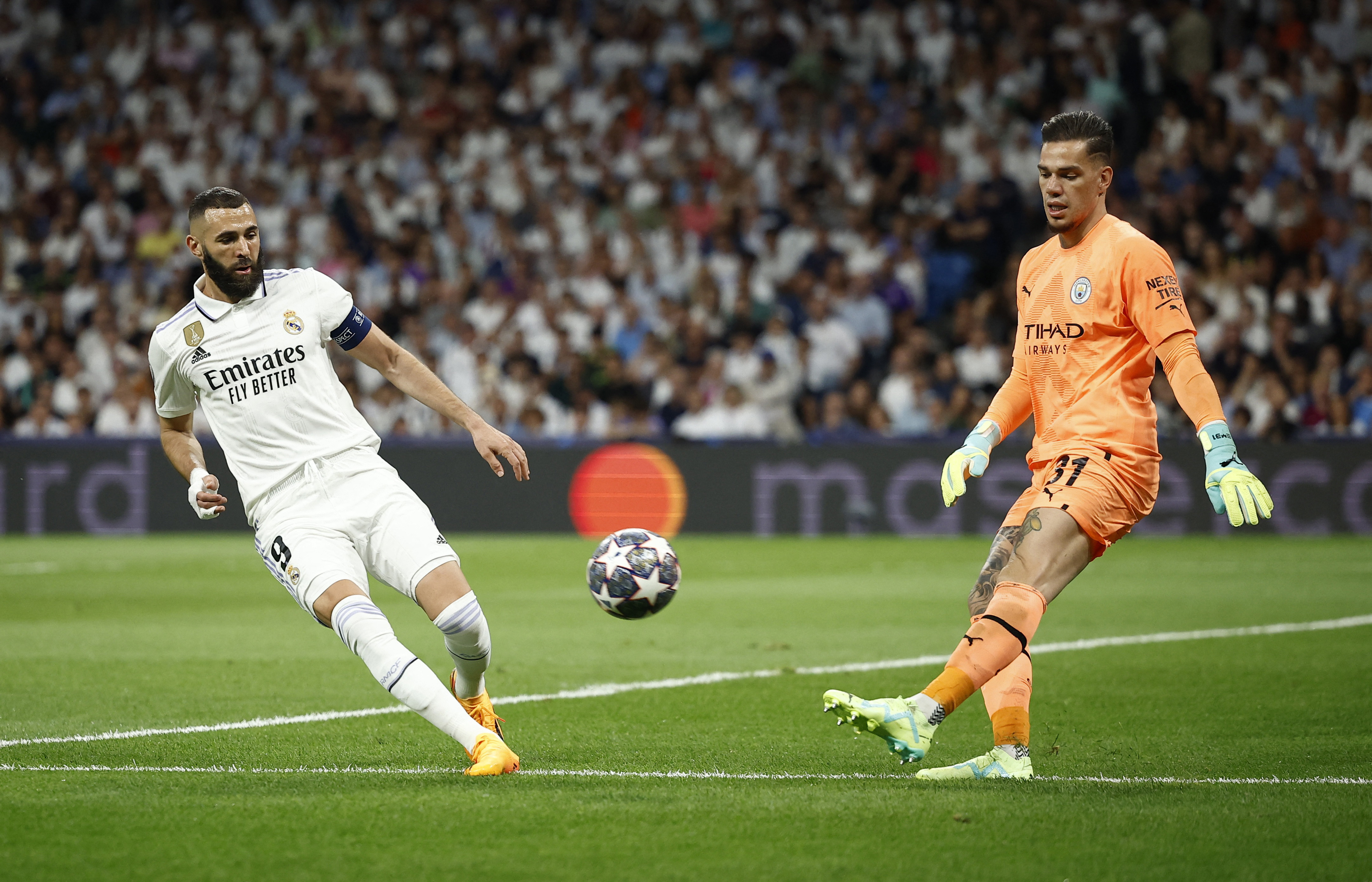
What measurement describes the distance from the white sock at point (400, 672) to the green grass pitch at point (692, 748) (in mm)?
198

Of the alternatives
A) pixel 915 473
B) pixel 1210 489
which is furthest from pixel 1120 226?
pixel 915 473

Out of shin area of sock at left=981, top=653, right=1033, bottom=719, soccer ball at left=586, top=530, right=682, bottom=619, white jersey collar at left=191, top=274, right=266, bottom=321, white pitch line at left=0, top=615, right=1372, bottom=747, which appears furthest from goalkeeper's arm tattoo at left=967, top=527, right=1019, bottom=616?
white jersey collar at left=191, top=274, right=266, bottom=321

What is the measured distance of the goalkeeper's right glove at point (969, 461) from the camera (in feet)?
18.6

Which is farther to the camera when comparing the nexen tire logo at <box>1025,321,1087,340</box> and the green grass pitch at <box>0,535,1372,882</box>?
the nexen tire logo at <box>1025,321,1087,340</box>

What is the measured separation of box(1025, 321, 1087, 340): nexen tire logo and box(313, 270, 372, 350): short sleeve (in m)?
2.44

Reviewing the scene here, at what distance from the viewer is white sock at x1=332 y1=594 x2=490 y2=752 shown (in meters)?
5.55

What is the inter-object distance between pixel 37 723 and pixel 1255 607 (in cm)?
822

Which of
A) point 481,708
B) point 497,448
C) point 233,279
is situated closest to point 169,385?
point 233,279

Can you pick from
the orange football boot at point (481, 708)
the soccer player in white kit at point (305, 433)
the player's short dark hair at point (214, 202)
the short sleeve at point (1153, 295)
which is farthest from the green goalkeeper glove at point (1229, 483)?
the player's short dark hair at point (214, 202)

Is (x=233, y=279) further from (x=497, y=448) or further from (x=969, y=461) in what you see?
(x=969, y=461)

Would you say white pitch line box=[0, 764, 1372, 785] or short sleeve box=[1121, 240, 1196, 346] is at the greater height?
short sleeve box=[1121, 240, 1196, 346]

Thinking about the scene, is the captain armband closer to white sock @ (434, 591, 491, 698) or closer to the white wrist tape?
the white wrist tape

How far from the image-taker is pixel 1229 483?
17.0 ft

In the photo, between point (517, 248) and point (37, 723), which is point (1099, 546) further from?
point (517, 248)
